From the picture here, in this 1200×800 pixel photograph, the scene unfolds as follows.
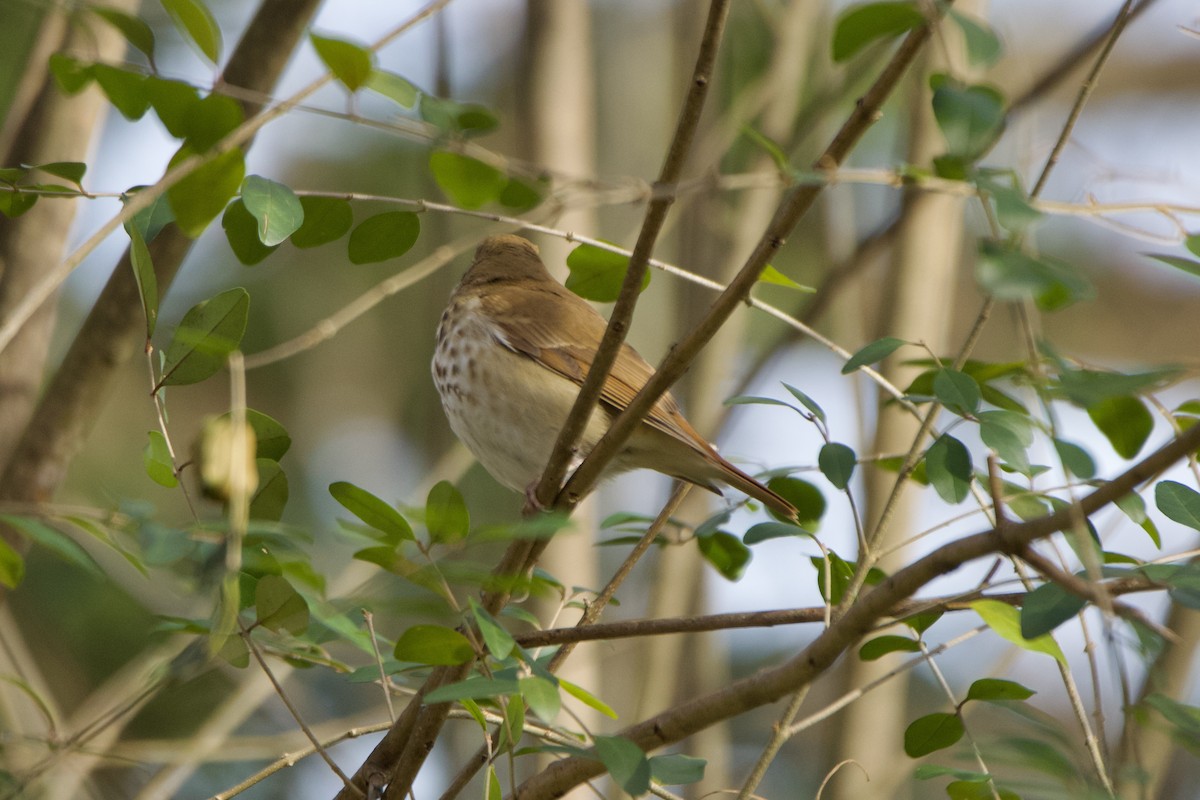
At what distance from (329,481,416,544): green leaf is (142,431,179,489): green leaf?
1.19 feet

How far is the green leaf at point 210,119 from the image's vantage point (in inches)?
69.0

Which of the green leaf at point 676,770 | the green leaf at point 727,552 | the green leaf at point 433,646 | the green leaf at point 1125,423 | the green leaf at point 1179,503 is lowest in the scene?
the green leaf at point 676,770

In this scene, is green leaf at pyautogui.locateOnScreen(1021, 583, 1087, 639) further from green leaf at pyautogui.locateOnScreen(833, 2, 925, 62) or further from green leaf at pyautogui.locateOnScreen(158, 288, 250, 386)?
green leaf at pyautogui.locateOnScreen(158, 288, 250, 386)

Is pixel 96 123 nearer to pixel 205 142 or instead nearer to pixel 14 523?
pixel 205 142

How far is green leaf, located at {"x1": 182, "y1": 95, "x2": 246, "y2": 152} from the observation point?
5.75ft

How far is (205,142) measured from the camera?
177 centimetres

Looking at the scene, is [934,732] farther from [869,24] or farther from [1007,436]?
[869,24]

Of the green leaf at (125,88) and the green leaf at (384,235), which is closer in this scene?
the green leaf at (125,88)

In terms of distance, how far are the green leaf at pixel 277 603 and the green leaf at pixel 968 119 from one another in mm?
1109

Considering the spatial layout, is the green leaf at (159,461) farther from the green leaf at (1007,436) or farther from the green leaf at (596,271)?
the green leaf at (1007,436)

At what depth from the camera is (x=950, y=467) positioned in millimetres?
1886

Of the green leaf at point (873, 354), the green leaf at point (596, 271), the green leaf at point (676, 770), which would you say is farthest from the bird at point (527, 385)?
the green leaf at point (676, 770)

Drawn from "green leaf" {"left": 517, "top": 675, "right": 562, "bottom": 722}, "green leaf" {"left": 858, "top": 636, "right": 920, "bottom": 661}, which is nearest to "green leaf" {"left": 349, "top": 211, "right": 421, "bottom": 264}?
"green leaf" {"left": 517, "top": 675, "right": 562, "bottom": 722}

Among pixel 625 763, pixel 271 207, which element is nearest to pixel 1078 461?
pixel 625 763
